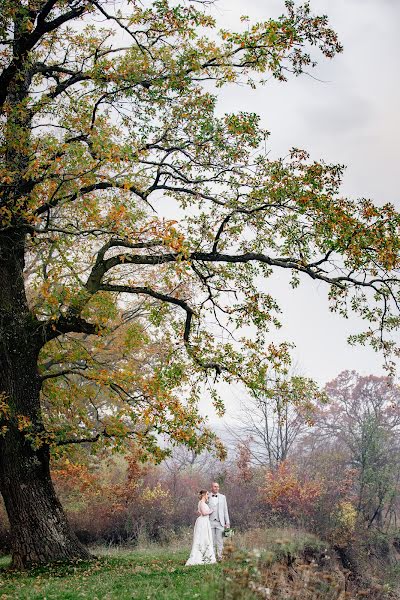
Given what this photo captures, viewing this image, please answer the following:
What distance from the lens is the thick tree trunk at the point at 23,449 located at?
11883 mm

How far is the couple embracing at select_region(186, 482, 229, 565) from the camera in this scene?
12.8 metres

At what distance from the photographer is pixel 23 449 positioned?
12.2m

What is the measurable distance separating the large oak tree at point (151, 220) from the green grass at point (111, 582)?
3.26 feet

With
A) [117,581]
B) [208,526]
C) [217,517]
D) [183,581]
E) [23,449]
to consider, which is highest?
[23,449]

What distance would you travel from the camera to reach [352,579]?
19.7 meters

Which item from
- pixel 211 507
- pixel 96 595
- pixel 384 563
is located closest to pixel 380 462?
pixel 384 563

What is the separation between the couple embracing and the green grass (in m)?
0.67

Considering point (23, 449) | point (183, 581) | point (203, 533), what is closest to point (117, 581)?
point (183, 581)

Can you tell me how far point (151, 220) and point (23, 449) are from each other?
544 cm

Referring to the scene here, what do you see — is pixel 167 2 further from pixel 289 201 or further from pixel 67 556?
pixel 67 556

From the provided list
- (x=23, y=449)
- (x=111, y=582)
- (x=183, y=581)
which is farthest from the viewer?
(x=23, y=449)

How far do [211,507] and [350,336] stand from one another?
15.9ft

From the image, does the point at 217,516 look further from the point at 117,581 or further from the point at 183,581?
the point at 183,581

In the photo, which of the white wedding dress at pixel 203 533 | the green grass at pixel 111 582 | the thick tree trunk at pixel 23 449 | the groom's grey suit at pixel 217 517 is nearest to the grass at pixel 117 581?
the green grass at pixel 111 582
